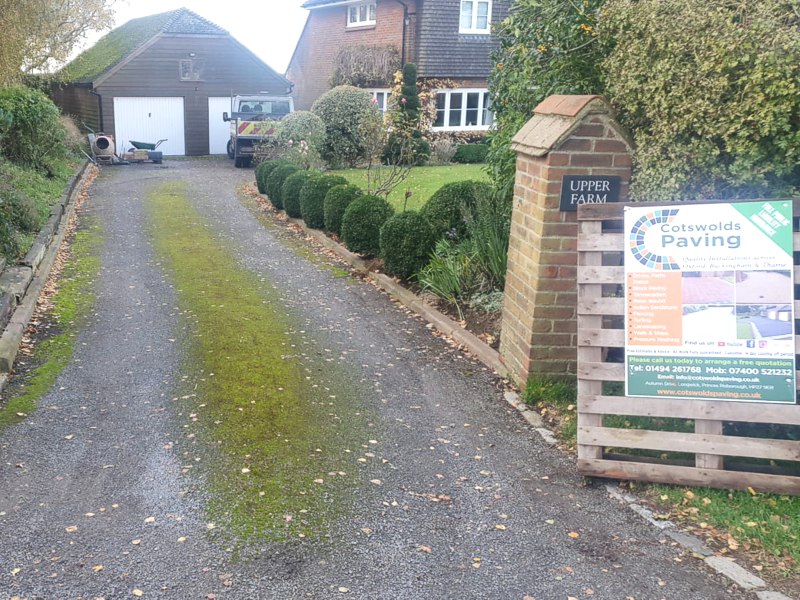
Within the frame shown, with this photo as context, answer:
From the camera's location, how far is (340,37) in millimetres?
31188

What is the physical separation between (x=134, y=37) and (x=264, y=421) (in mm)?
31866

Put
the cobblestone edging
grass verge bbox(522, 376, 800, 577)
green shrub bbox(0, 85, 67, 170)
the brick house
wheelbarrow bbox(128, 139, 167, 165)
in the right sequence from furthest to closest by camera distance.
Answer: wheelbarrow bbox(128, 139, 167, 165)
the brick house
green shrub bbox(0, 85, 67, 170)
the cobblestone edging
grass verge bbox(522, 376, 800, 577)

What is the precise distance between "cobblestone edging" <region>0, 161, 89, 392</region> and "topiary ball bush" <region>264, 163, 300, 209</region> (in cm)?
444

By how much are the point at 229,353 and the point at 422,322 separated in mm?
2233

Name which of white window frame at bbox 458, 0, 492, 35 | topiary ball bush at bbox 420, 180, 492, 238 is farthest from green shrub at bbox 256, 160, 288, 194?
white window frame at bbox 458, 0, 492, 35

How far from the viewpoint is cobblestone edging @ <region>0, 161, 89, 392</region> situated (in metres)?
6.92

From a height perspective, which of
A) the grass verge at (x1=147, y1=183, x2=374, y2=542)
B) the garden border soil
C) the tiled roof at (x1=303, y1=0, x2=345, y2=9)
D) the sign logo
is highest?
the tiled roof at (x1=303, y1=0, x2=345, y2=9)

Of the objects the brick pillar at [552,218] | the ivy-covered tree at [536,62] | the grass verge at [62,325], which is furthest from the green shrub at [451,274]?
the grass verge at [62,325]

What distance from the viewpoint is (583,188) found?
5762mm

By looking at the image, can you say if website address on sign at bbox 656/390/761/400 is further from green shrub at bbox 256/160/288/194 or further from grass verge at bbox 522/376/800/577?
green shrub at bbox 256/160/288/194

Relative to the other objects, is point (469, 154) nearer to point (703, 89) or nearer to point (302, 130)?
point (302, 130)

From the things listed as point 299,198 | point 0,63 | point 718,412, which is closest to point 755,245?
point 718,412

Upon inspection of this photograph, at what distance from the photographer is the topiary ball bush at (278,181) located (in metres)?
16.6

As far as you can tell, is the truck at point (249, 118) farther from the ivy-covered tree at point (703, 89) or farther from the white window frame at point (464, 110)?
the ivy-covered tree at point (703, 89)
